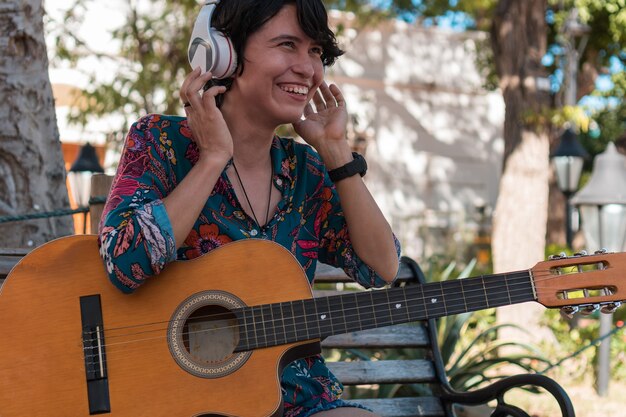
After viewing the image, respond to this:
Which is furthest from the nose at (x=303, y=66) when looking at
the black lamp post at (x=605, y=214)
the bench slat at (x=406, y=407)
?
the black lamp post at (x=605, y=214)

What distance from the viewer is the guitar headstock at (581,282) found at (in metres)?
2.34

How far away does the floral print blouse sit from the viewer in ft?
7.50

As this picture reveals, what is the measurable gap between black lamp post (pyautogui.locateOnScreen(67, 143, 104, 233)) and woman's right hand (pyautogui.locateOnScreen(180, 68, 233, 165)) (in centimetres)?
679

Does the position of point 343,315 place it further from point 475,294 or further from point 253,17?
point 253,17

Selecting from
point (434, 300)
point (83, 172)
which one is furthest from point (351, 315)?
point (83, 172)

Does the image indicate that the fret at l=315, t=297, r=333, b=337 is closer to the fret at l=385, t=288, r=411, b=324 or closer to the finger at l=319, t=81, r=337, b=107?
the fret at l=385, t=288, r=411, b=324

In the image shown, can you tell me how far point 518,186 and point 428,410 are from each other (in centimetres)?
656

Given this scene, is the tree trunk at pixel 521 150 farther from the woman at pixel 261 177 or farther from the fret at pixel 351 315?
the fret at pixel 351 315

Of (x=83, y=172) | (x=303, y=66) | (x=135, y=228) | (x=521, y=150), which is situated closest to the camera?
(x=135, y=228)

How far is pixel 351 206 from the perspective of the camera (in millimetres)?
2658

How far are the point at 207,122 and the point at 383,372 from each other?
1.39 metres

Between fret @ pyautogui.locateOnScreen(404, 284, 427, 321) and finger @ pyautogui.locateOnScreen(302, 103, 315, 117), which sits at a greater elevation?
finger @ pyautogui.locateOnScreen(302, 103, 315, 117)

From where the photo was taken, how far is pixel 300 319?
2.41 m

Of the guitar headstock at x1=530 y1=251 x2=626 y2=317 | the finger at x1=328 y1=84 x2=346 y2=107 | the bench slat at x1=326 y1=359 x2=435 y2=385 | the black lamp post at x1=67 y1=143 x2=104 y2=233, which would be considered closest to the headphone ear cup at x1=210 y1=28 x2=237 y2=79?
the finger at x1=328 y1=84 x2=346 y2=107
